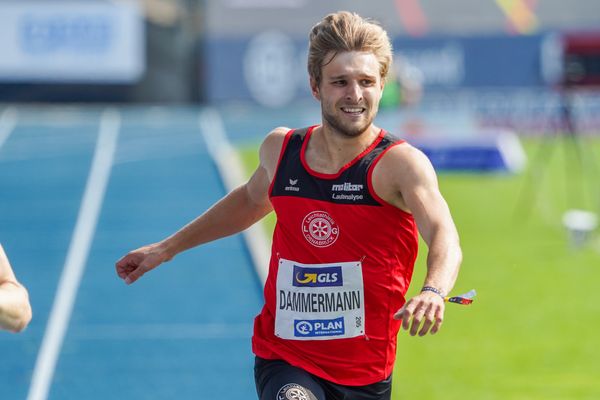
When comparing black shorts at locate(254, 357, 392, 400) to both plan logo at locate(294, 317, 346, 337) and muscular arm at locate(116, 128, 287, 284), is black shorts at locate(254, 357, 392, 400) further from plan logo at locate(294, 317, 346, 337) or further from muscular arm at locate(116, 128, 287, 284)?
muscular arm at locate(116, 128, 287, 284)

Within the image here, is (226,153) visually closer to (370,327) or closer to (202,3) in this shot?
(202,3)

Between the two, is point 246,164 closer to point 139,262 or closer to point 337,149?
point 139,262

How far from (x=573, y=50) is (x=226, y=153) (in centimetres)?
584

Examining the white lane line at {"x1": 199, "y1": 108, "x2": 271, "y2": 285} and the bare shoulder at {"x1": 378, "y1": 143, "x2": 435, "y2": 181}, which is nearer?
the bare shoulder at {"x1": 378, "y1": 143, "x2": 435, "y2": 181}

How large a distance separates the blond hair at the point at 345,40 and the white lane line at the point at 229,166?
5895 mm

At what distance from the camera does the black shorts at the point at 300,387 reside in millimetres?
4414

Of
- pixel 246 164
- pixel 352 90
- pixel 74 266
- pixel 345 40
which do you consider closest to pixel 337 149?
pixel 352 90

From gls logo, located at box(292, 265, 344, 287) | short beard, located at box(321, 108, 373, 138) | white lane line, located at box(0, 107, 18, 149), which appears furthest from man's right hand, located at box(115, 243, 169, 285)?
white lane line, located at box(0, 107, 18, 149)

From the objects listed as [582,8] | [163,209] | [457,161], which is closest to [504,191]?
[457,161]

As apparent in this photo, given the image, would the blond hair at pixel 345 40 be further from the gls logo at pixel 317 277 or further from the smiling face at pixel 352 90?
the gls logo at pixel 317 277

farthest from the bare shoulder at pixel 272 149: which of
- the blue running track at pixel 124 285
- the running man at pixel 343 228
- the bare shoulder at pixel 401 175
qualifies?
the blue running track at pixel 124 285

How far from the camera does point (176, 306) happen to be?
10.1 meters

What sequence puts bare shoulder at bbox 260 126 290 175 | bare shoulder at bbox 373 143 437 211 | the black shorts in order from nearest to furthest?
1. bare shoulder at bbox 373 143 437 211
2. the black shorts
3. bare shoulder at bbox 260 126 290 175

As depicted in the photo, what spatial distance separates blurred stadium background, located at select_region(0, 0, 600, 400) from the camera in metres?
8.77
